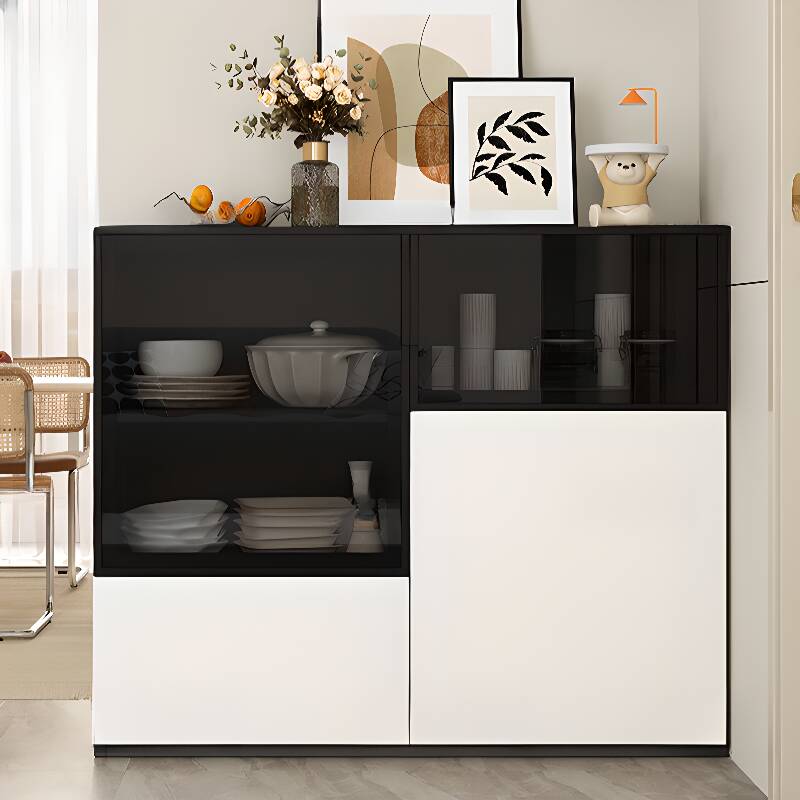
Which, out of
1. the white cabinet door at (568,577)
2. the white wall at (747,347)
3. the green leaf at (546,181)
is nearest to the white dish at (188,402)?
the white cabinet door at (568,577)

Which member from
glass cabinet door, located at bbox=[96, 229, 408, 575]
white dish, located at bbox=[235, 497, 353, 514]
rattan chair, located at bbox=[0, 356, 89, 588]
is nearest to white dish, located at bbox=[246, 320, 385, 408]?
glass cabinet door, located at bbox=[96, 229, 408, 575]

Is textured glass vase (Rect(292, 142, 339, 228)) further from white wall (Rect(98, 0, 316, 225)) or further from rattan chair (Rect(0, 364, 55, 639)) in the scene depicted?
rattan chair (Rect(0, 364, 55, 639))

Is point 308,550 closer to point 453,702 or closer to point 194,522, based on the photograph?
point 194,522

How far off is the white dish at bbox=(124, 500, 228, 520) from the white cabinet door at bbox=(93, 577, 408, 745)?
0.17m

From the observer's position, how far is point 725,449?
2471mm

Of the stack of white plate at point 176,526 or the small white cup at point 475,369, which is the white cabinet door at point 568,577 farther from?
the stack of white plate at point 176,526

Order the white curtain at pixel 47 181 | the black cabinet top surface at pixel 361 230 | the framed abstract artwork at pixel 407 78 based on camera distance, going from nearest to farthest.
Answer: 1. the black cabinet top surface at pixel 361 230
2. the framed abstract artwork at pixel 407 78
3. the white curtain at pixel 47 181

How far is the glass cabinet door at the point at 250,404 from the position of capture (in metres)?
2.45

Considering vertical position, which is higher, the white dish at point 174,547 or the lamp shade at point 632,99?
the lamp shade at point 632,99

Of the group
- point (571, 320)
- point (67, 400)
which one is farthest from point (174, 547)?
point (67, 400)

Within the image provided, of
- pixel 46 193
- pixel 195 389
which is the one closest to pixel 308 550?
A: pixel 195 389

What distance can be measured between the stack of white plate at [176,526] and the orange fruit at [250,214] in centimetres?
75

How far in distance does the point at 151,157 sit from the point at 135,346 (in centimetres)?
64

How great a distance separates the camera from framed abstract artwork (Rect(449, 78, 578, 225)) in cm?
263
